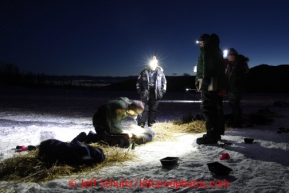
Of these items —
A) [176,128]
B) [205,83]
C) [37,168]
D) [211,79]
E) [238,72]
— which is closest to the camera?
[37,168]

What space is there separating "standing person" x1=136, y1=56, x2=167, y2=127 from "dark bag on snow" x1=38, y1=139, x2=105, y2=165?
13.8ft

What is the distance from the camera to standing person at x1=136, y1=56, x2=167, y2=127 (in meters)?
8.33

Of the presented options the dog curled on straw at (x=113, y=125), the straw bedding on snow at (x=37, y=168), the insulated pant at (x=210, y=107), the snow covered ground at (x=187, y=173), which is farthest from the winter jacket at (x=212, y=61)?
the straw bedding on snow at (x=37, y=168)

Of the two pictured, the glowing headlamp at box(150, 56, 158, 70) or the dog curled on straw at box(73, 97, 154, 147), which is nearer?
the dog curled on straw at box(73, 97, 154, 147)

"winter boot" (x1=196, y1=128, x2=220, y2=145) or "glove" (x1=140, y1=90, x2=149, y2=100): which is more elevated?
"glove" (x1=140, y1=90, x2=149, y2=100)

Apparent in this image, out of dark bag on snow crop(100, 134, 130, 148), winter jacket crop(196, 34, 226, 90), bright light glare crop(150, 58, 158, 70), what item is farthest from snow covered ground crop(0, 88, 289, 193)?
bright light glare crop(150, 58, 158, 70)

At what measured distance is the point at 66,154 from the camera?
405 cm

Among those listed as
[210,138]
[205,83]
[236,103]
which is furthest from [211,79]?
[236,103]

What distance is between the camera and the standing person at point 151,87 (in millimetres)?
8328

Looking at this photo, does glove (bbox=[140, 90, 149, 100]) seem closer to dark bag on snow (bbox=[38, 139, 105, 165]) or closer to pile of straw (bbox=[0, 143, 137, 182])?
pile of straw (bbox=[0, 143, 137, 182])

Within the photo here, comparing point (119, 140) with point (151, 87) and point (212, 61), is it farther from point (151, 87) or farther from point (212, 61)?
point (151, 87)

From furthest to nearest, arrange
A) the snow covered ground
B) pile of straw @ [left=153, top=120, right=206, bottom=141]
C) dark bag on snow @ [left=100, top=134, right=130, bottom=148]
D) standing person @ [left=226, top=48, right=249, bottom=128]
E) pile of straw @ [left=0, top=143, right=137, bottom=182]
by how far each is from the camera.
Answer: standing person @ [left=226, top=48, right=249, bottom=128], pile of straw @ [left=153, top=120, right=206, bottom=141], dark bag on snow @ [left=100, top=134, right=130, bottom=148], pile of straw @ [left=0, top=143, right=137, bottom=182], the snow covered ground

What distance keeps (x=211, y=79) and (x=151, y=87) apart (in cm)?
321

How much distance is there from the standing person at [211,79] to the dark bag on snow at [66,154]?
2.33 m
